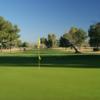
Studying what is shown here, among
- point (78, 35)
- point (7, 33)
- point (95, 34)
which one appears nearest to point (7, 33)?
point (7, 33)

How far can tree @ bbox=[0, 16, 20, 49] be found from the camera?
11325 centimetres

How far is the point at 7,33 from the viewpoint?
378 ft

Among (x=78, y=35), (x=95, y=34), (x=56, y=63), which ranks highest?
(x=78, y=35)

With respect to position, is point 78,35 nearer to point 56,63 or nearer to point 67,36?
point 67,36

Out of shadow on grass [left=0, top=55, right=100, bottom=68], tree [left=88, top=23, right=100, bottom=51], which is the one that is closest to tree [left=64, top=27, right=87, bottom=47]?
tree [left=88, top=23, right=100, bottom=51]

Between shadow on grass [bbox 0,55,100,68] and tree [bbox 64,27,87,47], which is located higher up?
tree [bbox 64,27,87,47]

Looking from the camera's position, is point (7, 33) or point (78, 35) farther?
point (78, 35)

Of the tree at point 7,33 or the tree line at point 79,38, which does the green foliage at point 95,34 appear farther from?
the tree at point 7,33

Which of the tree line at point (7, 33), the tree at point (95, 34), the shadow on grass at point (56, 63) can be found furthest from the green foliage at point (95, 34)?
the shadow on grass at point (56, 63)

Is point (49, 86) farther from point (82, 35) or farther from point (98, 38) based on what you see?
point (82, 35)

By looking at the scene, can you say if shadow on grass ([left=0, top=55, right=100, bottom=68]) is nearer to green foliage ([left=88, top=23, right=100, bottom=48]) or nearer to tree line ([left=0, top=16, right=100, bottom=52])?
tree line ([left=0, top=16, right=100, bottom=52])

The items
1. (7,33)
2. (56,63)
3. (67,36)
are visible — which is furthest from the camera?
(67,36)

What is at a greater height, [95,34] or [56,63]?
[95,34]

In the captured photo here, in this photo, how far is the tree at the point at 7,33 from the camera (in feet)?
372
